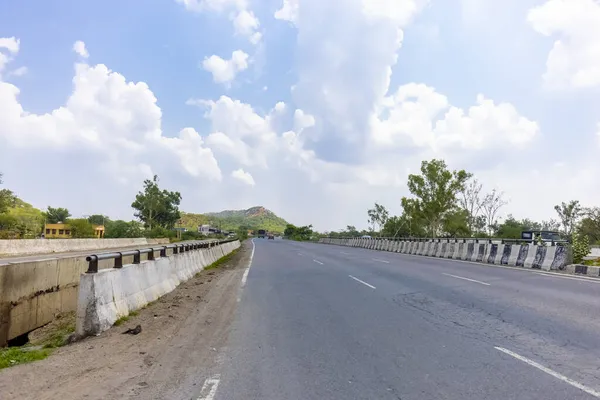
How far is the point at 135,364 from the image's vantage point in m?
5.91

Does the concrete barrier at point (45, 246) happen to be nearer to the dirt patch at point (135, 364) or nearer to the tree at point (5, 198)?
the tree at point (5, 198)

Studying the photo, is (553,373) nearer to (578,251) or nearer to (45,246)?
(578,251)

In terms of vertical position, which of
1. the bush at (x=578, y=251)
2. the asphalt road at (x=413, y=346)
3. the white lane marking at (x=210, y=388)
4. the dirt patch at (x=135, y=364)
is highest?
the bush at (x=578, y=251)

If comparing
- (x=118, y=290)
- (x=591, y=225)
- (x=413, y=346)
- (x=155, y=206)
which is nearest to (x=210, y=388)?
(x=413, y=346)

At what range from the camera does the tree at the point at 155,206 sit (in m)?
108

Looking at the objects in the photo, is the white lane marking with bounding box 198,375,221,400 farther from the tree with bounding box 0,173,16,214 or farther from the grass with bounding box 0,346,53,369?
the tree with bounding box 0,173,16,214

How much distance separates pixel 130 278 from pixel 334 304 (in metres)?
4.50

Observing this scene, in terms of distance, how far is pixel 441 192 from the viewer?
2392 inches

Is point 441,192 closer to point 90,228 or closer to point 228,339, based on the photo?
point 228,339

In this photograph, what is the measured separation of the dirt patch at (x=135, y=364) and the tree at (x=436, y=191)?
55.4 metres

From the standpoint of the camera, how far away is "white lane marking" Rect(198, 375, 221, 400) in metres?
4.73

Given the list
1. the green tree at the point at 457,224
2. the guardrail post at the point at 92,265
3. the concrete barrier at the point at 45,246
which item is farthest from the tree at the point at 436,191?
the guardrail post at the point at 92,265

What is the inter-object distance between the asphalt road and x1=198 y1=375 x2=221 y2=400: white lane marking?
0.07 ft

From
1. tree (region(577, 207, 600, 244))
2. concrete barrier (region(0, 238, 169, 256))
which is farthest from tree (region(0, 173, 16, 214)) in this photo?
tree (region(577, 207, 600, 244))
